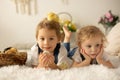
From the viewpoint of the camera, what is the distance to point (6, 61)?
1190 mm

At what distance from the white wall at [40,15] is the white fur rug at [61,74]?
5.95ft

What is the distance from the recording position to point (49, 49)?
1.22m

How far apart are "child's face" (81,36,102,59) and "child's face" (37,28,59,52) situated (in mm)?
151

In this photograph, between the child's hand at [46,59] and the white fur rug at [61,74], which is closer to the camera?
the white fur rug at [61,74]

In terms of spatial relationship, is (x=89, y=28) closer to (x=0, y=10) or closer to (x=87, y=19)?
(x=87, y=19)

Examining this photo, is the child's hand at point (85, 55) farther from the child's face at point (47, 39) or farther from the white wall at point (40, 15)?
the white wall at point (40, 15)

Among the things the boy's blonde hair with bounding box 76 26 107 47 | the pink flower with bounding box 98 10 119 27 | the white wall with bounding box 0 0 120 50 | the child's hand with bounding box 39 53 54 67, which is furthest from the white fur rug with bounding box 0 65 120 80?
the white wall with bounding box 0 0 120 50

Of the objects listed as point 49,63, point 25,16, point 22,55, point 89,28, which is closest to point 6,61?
point 22,55

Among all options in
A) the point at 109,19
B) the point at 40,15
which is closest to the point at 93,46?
the point at 109,19

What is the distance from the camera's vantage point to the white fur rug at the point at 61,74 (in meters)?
0.99

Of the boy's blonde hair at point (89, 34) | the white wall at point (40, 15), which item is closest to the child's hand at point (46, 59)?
the boy's blonde hair at point (89, 34)

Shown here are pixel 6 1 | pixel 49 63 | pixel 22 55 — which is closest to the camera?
pixel 49 63

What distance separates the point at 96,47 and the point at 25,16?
1862 millimetres

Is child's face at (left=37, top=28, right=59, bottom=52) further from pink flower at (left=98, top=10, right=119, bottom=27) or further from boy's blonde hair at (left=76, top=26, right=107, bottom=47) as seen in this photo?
pink flower at (left=98, top=10, right=119, bottom=27)
